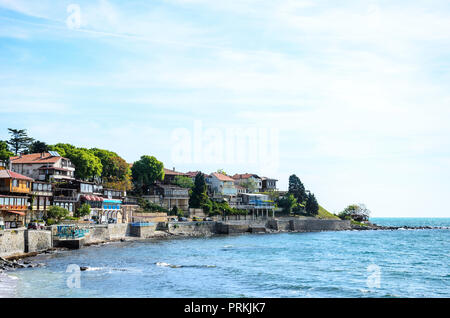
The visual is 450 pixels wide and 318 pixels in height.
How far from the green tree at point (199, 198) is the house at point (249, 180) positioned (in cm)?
4139

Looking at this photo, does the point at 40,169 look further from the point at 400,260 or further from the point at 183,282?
the point at 400,260

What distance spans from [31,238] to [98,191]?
130ft

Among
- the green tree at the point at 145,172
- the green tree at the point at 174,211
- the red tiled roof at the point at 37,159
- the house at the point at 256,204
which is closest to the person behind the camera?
the red tiled roof at the point at 37,159

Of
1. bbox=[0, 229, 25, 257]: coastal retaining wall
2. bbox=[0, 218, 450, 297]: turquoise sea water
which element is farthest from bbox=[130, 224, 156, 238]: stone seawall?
bbox=[0, 229, 25, 257]: coastal retaining wall

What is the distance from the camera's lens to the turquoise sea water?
3412 cm

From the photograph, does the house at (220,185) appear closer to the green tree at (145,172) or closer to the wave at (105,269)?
the green tree at (145,172)

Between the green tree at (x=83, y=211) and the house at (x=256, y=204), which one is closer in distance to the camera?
the green tree at (x=83, y=211)

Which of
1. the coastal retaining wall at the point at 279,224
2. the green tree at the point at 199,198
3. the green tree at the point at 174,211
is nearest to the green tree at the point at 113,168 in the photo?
the green tree at the point at 174,211

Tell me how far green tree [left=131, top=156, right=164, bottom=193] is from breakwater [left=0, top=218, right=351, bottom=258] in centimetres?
2549

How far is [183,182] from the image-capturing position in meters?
131

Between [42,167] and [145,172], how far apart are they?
40.5 meters

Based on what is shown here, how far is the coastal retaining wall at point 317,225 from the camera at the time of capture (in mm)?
134750

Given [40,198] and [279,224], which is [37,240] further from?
[279,224]
